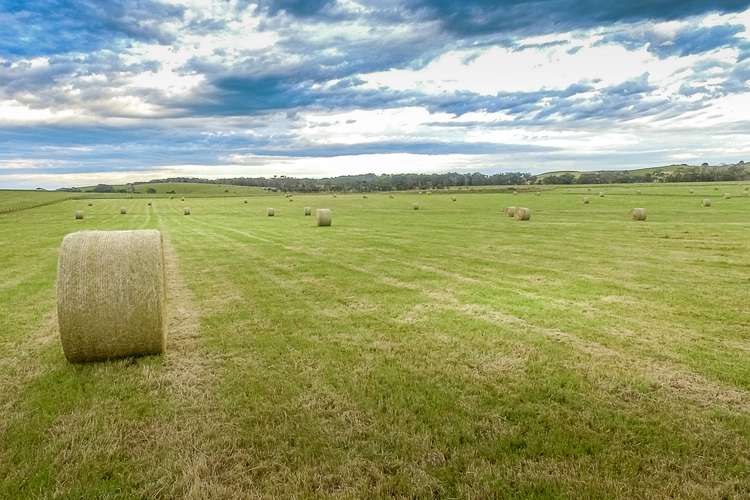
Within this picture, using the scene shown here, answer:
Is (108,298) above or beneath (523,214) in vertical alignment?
above

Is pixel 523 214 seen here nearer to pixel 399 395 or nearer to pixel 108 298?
pixel 399 395

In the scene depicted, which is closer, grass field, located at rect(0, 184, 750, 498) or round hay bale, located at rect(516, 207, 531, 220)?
grass field, located at rect(0, 184, 750, 498)

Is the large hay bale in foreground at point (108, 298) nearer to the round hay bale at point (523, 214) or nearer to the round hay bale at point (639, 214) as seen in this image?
the round hay bale at point (523, 214)

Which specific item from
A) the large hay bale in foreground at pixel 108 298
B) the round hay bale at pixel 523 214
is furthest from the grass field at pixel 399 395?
the round hay bale at pixel 523 214

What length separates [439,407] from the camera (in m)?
6.27

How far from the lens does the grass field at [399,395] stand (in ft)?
15.9

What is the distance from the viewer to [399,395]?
6625 millimetres

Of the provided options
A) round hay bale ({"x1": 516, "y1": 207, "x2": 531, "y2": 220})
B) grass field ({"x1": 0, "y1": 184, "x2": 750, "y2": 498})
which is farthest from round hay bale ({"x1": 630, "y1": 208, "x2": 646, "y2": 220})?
grass field ({"x1": 0, "y1": 184, "x2": 750, "y2": 498})

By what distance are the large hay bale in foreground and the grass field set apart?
1.44 feet

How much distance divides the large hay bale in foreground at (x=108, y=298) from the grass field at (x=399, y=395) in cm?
44

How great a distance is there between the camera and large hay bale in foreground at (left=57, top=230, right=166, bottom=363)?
7.73 metres

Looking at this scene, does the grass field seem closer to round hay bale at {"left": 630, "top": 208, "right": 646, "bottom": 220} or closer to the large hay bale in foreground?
the large hay bale in foreground

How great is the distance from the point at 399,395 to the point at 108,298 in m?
5.14

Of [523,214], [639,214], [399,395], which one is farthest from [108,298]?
[639,214]
